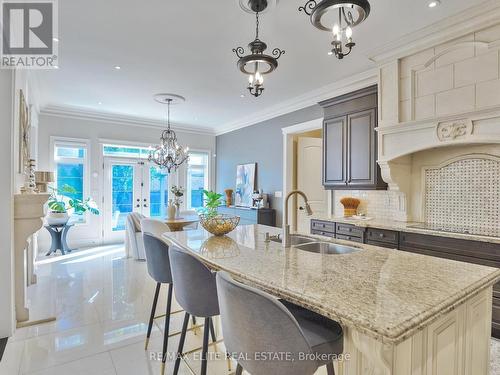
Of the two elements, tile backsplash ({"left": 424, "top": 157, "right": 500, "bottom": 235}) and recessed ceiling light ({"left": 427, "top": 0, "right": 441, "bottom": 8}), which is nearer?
recessed ceiling light ({"left": 427, "top": 0, "right": 441, "bottom": 8})

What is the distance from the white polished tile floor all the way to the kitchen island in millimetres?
1049

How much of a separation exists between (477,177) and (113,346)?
12.6 feet

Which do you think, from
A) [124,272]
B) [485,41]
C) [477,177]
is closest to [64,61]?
[124,272]

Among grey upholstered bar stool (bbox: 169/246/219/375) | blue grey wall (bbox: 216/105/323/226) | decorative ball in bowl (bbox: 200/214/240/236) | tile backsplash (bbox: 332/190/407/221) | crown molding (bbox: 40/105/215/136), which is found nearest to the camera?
grey upholstered bar stool (bbox: 169/246/219/375)

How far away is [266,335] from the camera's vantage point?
1.01 meters

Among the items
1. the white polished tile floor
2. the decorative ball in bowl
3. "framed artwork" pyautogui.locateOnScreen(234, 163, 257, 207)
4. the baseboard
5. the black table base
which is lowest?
the baseboard

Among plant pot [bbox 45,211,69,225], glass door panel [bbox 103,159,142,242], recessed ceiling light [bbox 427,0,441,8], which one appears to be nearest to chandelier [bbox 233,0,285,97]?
recessed ceiling light [bbox 427,0,441,8]

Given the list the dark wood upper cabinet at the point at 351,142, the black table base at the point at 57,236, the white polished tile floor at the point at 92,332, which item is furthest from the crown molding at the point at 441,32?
the black table base at the point at 57,236

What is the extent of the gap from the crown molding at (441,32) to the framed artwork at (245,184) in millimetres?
3520

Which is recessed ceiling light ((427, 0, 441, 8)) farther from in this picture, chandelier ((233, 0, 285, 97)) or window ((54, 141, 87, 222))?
window ((54, 141, 87, 222))

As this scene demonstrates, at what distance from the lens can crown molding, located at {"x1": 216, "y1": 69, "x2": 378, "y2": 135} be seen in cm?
396

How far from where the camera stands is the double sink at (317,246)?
6.56 ft

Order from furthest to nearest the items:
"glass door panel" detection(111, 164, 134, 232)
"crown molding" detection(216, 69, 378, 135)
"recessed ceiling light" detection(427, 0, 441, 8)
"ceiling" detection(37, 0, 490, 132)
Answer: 1. "glass door panel" detection(111, 164, 134, 232)
2. "crown molding" detection(216, 69, 378, 135)
3. "ceiling" detection(37, 0, 490, 132)
4. "recessed ceiling light" detection(427, 0, 441, 8)

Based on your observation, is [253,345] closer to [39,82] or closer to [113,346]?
[113,346]
